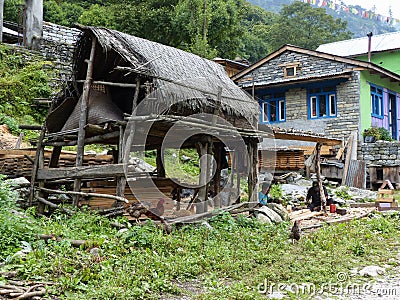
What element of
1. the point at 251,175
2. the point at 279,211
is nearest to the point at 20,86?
the point at 251,175

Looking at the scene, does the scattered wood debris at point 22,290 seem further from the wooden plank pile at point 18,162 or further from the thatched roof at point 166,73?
the wooden plank pile at point 18,162

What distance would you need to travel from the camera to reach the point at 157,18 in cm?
2938

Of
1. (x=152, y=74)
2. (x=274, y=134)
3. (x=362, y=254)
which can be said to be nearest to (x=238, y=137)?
(x=274, y=134)

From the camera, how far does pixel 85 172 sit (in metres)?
9.48

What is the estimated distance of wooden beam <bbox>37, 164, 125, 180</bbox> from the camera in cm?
903

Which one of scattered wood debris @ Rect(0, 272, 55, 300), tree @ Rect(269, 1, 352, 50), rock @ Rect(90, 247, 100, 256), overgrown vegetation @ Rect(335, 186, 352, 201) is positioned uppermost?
tree @ Rect(269, 1, 352, 50)

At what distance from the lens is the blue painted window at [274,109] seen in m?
24.7

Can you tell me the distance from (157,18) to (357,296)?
85.0 feet

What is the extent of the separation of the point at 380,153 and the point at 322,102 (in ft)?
12.0

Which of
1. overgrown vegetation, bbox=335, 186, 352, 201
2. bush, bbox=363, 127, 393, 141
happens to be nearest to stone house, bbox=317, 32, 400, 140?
bush, bbox=363, 127, 393, 141

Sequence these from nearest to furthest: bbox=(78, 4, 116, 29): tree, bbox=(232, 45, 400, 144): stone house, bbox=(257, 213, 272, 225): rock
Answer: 1. bbox=(257, 213, 272, 225): rock
2. bbox=(232, 45, 400, 144): stone house
3. bbox=(78, 4, 116, 29): tree
